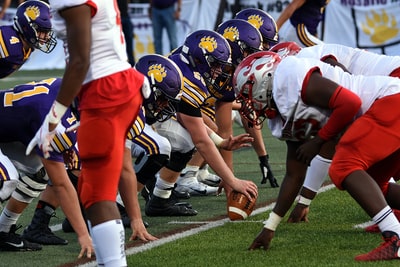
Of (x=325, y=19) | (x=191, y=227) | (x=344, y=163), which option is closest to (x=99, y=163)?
(x=344, y=163)

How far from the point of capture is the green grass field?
16.4ft

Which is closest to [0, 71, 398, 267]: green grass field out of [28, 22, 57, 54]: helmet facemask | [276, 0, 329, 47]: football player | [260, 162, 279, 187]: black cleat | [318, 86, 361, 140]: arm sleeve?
[260, 162, 279, 187]: black cleat

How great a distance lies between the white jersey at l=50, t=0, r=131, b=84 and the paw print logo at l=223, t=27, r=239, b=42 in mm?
2845

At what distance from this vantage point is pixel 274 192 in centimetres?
729

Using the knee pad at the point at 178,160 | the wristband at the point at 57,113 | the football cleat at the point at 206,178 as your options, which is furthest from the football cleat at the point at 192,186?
the wristband at the point at 57,113

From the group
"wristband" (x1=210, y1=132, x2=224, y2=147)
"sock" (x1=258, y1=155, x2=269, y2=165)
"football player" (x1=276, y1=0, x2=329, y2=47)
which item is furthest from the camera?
"football player" (x1=276, y1=0, x2=329, y2=47)

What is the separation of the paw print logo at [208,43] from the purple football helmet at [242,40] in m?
0.57

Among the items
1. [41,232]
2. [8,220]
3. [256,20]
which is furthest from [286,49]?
[8,220]

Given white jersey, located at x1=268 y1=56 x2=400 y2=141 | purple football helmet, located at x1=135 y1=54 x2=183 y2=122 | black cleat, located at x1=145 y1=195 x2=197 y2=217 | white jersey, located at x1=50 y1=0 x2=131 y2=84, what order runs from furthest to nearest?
black cleat, located at x1=145 y1=195 x2=197 y2=217
purple football helmet, located at x1=135 y1=54 x2=183 y2=122
white jersey, located at x1=268 y1=56 x2=400 y2=141
white jersey, located at x1=50 y1=0 x2=131 y2=84

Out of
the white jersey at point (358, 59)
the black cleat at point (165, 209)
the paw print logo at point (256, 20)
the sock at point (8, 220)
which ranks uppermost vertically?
the white jersey at point (358, 59)

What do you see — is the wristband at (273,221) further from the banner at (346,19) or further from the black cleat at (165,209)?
the banner at (346,19)

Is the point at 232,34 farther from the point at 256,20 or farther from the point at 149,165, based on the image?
the point at 149,165

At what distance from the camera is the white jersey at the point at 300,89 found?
470 centimetres

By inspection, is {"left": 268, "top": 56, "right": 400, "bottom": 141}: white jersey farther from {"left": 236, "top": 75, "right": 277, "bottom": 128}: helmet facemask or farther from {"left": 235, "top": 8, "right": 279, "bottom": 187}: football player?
{"left": 235, "top": 8, "right": 279, "bottom": 187}: football player
